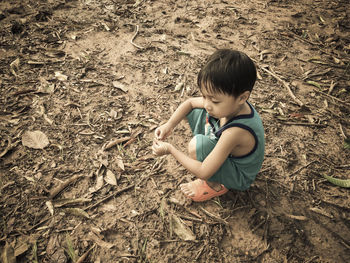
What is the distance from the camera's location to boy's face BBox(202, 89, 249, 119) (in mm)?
1419

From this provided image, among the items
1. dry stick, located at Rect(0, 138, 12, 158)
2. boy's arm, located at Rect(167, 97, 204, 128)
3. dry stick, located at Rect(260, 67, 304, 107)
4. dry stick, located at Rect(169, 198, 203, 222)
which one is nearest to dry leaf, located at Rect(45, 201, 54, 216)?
dry stick, located at Rect(0, 138, 12, 158)

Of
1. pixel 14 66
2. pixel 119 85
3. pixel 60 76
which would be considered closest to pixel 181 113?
pixel 119 85

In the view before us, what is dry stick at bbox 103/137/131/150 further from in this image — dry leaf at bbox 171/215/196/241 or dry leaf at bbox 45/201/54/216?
dry leaf at bbox 171/215/196/241

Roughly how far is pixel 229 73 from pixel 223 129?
1.28 ft

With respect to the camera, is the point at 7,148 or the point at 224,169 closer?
the point at 224,169

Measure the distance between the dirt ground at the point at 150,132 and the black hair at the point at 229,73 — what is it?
99cm

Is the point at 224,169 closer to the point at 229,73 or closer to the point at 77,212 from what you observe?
the point at 229,73

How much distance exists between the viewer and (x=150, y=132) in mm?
2389

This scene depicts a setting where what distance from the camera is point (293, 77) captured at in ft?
9.70

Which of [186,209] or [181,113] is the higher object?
[181,113]

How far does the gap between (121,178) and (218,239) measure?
3.10ft

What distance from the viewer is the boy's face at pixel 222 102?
142cm

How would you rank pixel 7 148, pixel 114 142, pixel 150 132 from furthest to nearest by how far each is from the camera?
pixel 150 132 → pixel 114 142 → pixel 7 148

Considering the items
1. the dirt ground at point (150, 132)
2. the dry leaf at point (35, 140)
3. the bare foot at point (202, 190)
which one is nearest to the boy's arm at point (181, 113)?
the dirt ground at point (150, 132)
